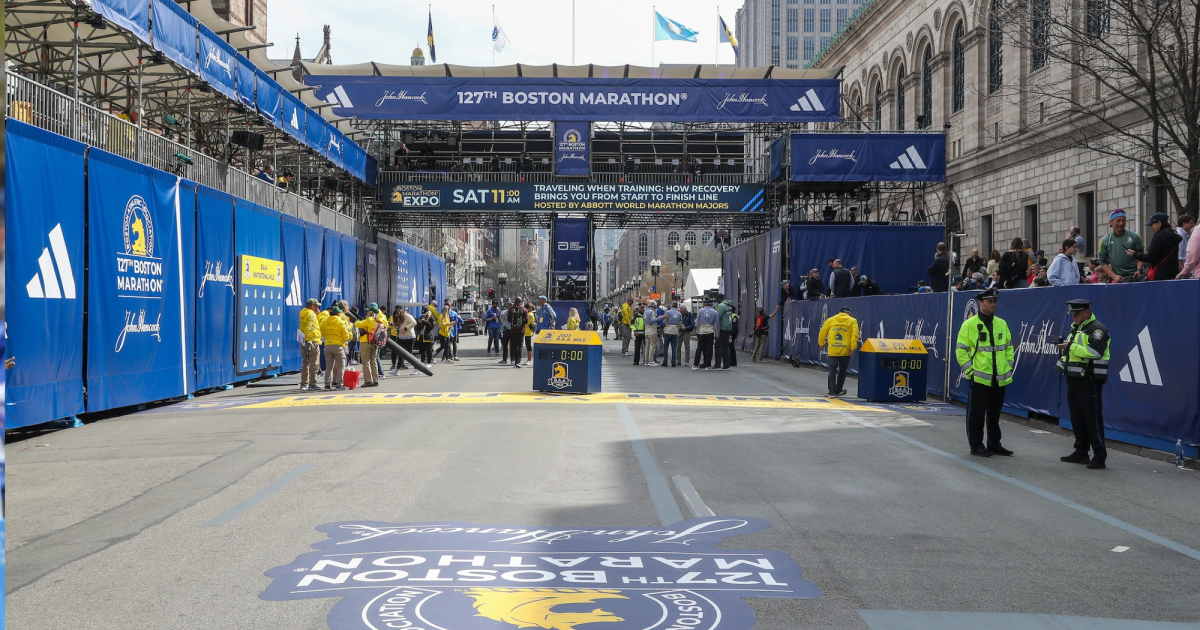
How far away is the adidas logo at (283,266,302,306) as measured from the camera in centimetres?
2377

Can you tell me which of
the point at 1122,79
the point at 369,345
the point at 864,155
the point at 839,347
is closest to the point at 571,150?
the point at 864,155

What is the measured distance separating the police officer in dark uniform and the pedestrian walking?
639 millimetres

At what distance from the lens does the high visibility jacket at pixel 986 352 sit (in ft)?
34.7

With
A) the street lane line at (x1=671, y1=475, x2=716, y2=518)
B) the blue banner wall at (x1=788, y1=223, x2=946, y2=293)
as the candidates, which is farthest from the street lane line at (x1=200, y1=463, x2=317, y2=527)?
the blue banner wall at (x1=788, y1=223, x2=946, y2=293)

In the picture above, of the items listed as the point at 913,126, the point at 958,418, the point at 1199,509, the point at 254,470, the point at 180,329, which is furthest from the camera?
the point at 913,126

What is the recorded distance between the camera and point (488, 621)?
4.66m

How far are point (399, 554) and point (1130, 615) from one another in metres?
4.14

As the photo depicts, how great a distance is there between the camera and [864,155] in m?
30.9

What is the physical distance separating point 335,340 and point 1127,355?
47.0ft

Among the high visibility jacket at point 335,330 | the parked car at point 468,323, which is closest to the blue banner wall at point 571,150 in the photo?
the high visibility jacket at point 335,330

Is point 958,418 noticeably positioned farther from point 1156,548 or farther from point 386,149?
point 386,149

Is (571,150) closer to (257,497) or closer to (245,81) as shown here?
(245,81)

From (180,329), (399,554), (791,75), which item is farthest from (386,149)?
(399,554)

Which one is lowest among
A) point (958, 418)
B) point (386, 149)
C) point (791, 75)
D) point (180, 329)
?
point (958, 418)
